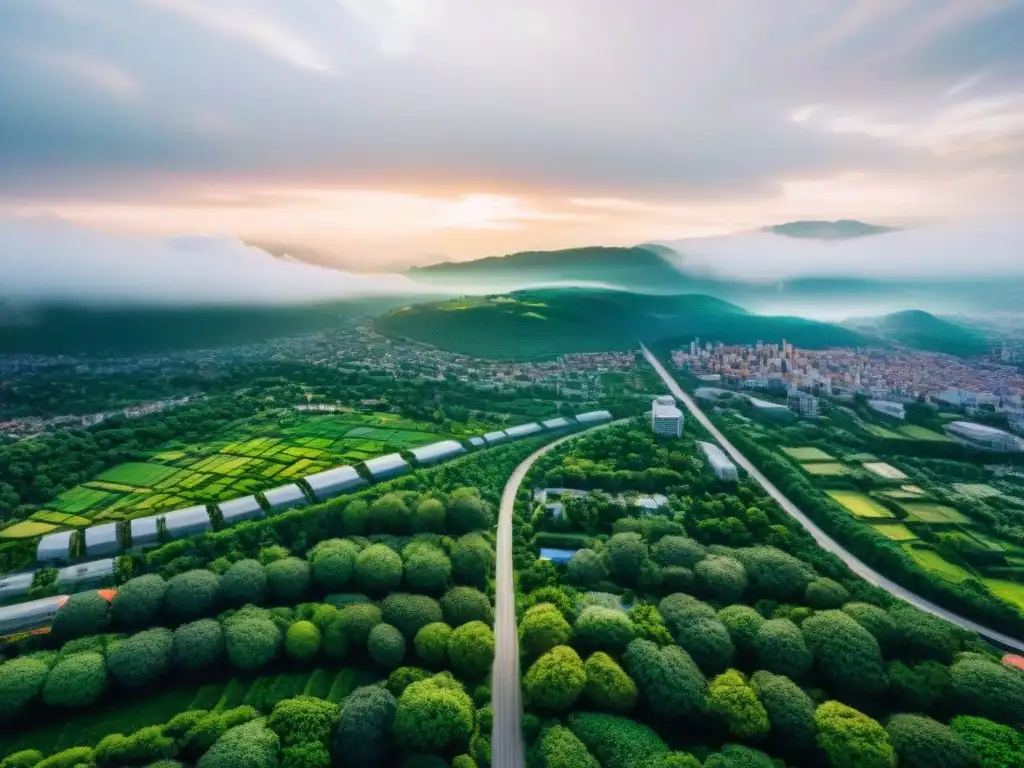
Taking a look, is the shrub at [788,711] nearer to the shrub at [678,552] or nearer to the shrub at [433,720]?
the shrub at [678,552]

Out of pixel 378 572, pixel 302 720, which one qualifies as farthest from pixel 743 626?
pixel 302 720

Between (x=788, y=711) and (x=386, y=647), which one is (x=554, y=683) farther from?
(x=788, y=711)

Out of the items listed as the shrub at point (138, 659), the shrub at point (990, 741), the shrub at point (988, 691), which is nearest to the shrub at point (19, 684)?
the shrub at point (138, 659)

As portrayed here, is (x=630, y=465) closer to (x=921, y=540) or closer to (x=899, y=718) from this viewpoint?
(x=921, y=540)

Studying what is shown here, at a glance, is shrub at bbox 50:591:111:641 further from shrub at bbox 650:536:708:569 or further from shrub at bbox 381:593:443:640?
shrub at bbox 650:536:708:569

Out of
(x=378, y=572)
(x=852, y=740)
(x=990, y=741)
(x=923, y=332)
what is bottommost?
(x=990, y=741)

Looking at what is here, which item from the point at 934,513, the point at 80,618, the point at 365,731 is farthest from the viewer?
the point at 934,513

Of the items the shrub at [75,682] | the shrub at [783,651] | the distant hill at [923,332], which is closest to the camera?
the shrub at [75,682]
